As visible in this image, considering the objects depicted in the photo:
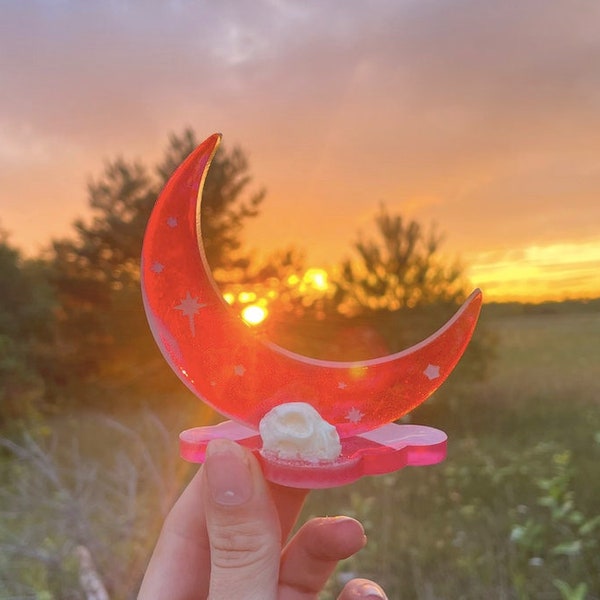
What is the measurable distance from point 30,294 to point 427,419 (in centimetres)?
435

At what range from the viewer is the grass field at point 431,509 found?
8.00 feet

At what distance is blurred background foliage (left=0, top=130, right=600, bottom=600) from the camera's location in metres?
2.57

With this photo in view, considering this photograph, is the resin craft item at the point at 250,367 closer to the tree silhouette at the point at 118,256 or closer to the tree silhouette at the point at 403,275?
the tree silhouette at the point at 403,275

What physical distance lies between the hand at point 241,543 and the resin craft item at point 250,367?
0.10m

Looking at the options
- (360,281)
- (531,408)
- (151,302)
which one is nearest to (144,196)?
(360,281)

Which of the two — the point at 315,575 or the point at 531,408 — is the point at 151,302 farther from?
the point at 531,408

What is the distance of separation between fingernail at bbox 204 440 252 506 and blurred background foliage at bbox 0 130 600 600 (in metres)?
0.32

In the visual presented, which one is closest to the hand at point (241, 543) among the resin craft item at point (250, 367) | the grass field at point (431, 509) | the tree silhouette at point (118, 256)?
the resin craft item at point (250, 367)

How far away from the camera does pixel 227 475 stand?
2.93ft

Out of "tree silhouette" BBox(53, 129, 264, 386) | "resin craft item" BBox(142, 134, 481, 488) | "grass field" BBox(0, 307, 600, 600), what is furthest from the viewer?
"tree silhouette" BBox(53, 129, 264, 386)

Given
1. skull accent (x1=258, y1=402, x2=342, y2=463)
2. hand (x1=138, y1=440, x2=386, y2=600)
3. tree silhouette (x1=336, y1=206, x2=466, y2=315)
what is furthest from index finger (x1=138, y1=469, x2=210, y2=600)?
tree silhouette (x1=336, y1=206, x2=466, y2=315)

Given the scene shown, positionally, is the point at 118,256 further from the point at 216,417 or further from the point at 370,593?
the point at 370,593

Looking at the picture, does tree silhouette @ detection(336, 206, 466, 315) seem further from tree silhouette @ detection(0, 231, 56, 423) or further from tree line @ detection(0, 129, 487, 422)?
tree silhouette @ detection(0, 231, 56, 423)

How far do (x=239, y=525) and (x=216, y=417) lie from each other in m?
3.60
